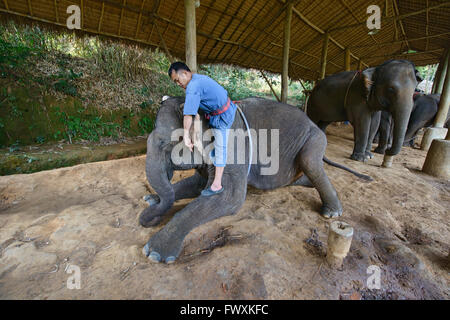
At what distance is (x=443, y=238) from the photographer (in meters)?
2.06

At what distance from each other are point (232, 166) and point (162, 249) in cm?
108

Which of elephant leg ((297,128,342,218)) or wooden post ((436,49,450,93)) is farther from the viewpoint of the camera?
wooden post ((436,49,450,93))

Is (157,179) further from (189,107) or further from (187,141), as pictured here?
(189,107)

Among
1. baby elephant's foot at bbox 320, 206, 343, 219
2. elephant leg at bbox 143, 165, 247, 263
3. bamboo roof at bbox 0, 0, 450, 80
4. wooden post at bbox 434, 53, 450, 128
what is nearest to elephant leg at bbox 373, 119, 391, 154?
wooden post at bbox 434, 53, 450, 128

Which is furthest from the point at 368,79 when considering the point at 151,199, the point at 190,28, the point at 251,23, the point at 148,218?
the point at 148,218

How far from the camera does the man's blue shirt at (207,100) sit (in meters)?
1.91

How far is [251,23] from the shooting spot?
6.77 metres

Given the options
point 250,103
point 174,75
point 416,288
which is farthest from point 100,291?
point 250,103

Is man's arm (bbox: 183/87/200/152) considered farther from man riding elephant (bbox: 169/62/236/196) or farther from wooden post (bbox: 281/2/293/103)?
wooden post (bbox: 281/2/293/103)

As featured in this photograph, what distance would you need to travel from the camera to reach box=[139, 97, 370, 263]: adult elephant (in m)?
1.89

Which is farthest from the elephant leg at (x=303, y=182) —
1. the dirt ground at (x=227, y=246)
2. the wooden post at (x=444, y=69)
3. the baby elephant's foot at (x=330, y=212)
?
the wooden post at (x=444, y=69)

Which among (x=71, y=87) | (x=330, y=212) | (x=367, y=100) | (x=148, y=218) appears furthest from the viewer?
(x=71, y=87)

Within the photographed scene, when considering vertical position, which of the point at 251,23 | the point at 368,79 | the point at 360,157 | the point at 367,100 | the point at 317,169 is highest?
the point at 251,23

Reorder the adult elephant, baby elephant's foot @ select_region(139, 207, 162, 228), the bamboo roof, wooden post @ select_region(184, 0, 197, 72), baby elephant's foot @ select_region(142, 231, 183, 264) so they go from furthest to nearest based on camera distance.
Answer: the bamboo roof < wooden post @ select_region(184, 0, 197, 72) < baby elephant's foot @ select_region(139, 207, 162, 228) < the adult elephant < baby elephant's foot @ select_region(142, 231, 183, 264)
